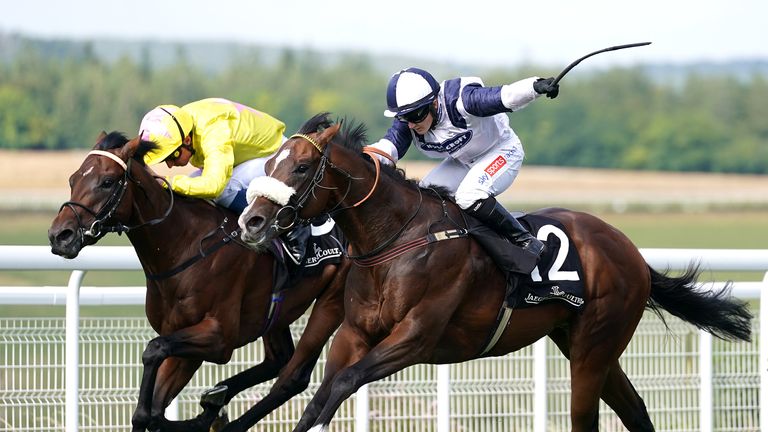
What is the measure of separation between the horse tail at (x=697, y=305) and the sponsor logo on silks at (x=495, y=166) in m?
0.98

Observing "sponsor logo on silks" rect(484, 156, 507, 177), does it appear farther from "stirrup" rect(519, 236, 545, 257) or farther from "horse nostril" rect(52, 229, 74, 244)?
"horse nostril" rect(52, 229, 74, 244)

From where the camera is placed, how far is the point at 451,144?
16.3 ft

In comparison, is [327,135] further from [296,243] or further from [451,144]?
[296,243]

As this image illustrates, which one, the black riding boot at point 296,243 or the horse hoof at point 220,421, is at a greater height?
the black riding boot at point 296,243

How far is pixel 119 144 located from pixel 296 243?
899 millimetres

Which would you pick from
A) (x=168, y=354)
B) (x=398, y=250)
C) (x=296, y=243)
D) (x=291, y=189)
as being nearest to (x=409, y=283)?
(x=398, y=250)

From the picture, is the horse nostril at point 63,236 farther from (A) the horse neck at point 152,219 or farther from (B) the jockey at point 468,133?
(B) the jockey at point 468,133

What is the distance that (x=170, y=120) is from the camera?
510cm

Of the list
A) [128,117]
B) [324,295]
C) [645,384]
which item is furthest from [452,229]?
[128,117]

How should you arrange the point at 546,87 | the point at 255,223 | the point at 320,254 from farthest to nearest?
1. the point at 320,254
2. the point at 546,87
3. the point at 255,223

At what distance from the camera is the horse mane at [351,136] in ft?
15.1

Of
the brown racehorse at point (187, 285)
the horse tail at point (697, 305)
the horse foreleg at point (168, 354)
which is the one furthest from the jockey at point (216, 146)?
the horse tail at point (697, 305)

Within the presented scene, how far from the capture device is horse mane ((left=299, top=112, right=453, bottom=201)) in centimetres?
460

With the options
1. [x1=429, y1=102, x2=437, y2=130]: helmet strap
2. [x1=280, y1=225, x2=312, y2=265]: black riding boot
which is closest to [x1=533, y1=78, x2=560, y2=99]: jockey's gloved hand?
[x1=429, y1=102, x2=437, y2=130]: helmet strap
